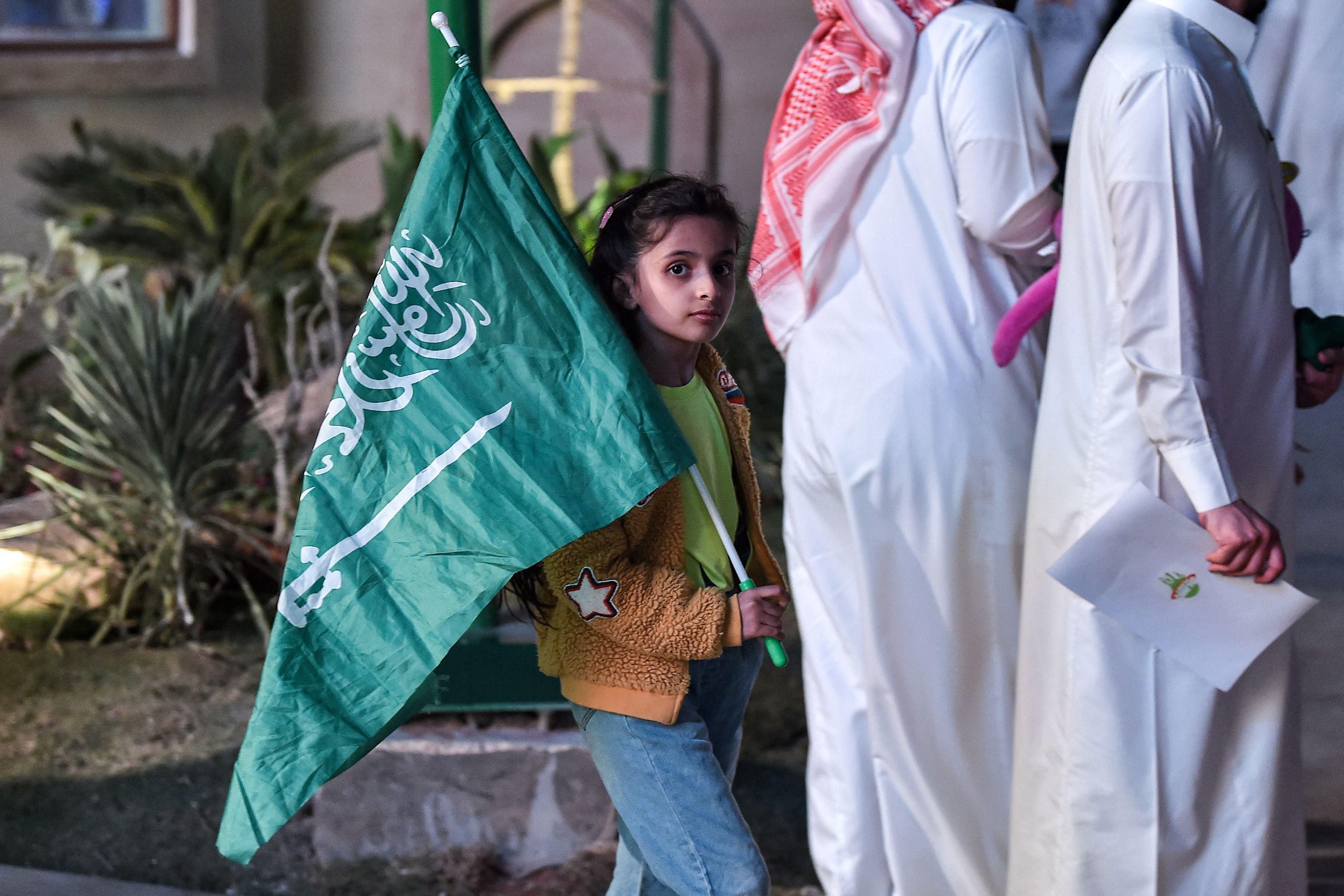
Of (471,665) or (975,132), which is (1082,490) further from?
(471,665)

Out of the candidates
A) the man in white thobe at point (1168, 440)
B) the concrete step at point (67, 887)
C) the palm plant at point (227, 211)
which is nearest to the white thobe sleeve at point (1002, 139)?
the man in white thobe at point (1168, 440)

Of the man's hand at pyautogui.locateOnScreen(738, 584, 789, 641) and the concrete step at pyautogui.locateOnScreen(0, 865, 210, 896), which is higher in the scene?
the man's hand at pyautogui.locateOnScreen(738, 584, 789, 641)

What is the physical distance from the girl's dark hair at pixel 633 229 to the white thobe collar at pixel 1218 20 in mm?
767

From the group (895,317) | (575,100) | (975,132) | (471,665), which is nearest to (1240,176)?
(975,132)

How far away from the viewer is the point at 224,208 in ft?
20.5

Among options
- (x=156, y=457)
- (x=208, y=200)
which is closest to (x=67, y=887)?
(x=156, y=457)

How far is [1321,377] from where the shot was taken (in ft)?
7.27

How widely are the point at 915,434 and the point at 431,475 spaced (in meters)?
1.11

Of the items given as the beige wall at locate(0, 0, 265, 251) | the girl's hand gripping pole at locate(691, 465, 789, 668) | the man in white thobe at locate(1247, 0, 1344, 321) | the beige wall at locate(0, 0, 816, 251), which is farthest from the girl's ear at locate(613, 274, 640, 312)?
the beige wall at locate(0, 0, 816, 251)

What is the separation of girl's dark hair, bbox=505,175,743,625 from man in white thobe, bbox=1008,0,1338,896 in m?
0.61

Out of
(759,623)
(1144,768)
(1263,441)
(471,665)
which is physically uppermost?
(1263,441)

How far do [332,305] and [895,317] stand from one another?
9.10ft

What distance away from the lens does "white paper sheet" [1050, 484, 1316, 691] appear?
2.14 meters

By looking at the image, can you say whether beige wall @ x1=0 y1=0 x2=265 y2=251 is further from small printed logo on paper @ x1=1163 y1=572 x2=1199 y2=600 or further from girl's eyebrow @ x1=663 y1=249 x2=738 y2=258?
small printed logo on paper @ x1=1163 y1=572 x2=1199 y2=600
